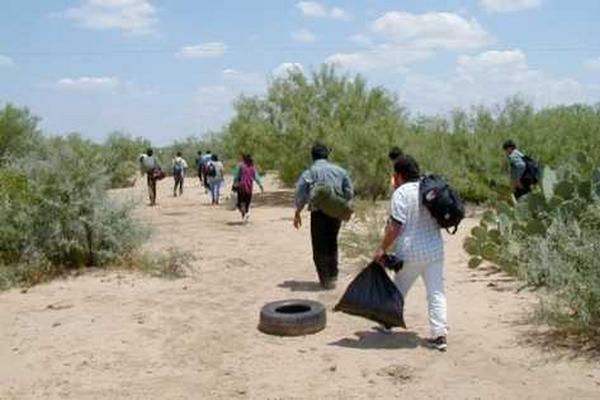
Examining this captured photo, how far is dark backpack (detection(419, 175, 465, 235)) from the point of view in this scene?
6.49 m

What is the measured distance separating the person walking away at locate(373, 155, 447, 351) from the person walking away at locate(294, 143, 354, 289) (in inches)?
89.4

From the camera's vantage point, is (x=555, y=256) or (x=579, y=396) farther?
(x=555, y=256)

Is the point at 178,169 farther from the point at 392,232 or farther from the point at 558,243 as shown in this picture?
the point at 392,232

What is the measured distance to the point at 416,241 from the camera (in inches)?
261

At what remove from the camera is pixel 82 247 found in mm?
10656

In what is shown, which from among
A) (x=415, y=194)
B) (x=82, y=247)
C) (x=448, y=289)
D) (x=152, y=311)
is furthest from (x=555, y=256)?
(x=82, y=247)

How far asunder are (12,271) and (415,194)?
235 inches

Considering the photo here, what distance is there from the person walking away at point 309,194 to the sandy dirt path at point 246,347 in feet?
1.76

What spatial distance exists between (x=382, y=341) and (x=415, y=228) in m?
1.18

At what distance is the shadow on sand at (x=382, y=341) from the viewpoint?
6.96 meters

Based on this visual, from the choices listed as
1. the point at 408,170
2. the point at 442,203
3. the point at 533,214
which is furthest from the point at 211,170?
the point at 442,203

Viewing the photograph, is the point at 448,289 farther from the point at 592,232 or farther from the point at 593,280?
the point at 593,280

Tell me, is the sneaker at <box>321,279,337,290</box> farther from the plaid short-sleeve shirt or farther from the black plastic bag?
the plaid short-sleeve shirt

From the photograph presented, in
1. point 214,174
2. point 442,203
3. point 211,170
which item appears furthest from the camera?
point 214,174
